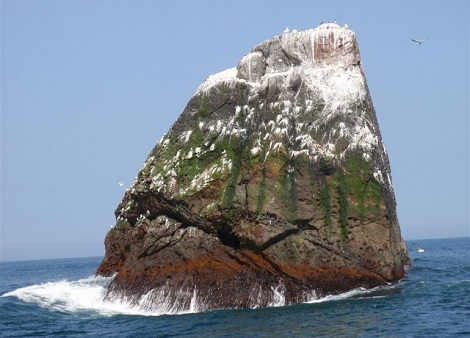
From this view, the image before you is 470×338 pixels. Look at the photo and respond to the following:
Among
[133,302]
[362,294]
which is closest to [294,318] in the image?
[362,294]

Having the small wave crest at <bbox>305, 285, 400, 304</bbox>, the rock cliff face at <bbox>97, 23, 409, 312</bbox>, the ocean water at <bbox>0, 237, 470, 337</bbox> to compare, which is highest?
the rock cliff face at <bbox>97, 23, 409, 312</bbox>

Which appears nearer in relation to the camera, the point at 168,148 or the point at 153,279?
the point at 153,279

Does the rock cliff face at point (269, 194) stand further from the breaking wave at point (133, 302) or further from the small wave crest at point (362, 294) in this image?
the small wave crest at point (362, 294)

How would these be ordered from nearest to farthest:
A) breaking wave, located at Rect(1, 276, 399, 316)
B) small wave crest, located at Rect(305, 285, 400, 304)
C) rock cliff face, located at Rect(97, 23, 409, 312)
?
1. small wave crest, located at Rect(305, 285, 400, 304)
2. breaking wave, located at Rect(1, 276, 399, 316)
3. rock cliff face, located at Rect(97, 23, 409, 312)

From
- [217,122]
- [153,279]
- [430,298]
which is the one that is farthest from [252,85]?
[430,298]

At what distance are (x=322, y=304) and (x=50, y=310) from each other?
43.7 feet

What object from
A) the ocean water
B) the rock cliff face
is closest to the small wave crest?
the ocean water

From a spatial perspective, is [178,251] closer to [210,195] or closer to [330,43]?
[210,195]

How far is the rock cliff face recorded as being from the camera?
30594 millimetres

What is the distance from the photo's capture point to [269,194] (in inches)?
1240

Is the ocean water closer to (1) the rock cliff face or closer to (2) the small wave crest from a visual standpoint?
(2) the small wave crest

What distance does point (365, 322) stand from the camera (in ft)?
81.7

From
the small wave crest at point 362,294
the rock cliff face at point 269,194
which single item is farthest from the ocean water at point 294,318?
the rock cliff face at point 269,194

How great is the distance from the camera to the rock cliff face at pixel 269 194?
100 ft
